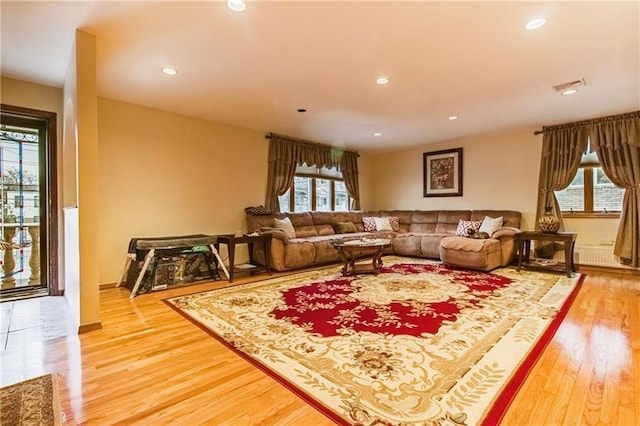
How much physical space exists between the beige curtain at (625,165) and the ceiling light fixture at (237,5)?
204 inches

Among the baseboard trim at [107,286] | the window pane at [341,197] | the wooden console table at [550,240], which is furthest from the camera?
the window pane at [341,197]

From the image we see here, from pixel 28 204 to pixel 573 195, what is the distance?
7.59 m

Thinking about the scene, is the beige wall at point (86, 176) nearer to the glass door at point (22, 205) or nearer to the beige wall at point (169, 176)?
the beige wall at point (169, 176)

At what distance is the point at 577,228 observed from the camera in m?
4.89

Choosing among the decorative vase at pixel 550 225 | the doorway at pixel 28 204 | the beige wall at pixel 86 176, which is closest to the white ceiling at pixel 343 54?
the beige wall at pixel 86 176

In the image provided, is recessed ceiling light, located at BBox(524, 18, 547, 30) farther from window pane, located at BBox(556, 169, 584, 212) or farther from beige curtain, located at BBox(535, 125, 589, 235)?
window pane, located at BBox(556, 169, 584, 212)

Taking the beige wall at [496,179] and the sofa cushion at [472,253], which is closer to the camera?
the sofa cushion at [472,253]

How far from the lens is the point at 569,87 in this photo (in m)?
Result: 3.40

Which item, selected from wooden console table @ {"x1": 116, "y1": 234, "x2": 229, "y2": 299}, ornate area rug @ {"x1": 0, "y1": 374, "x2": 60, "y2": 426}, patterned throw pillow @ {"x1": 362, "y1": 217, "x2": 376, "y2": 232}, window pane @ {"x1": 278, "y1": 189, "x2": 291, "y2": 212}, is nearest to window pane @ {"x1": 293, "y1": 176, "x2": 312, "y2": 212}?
window pane @ {"x1": 278, "y1": 189, "x2": 291, "y2": 212}

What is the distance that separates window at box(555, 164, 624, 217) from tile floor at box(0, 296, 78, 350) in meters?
6.57

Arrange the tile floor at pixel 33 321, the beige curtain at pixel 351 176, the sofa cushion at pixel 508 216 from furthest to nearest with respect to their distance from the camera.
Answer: the beige curtain at pixel 351 176, the sofa cushion at pixel 508 216, the tile floor at pixel 33 321

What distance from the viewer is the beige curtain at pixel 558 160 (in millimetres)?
4719

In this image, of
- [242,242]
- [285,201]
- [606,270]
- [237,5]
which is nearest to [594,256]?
[606,270]

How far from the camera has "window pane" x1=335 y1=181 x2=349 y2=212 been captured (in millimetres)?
6891
